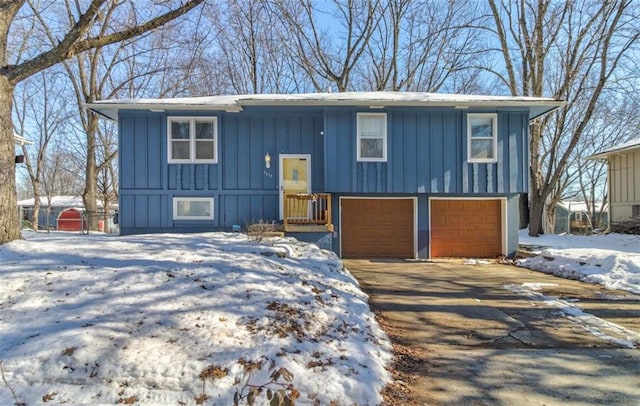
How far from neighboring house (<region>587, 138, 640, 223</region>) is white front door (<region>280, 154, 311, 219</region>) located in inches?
520

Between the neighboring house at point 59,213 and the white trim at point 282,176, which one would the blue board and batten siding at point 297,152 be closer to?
the white trim at point 282,176

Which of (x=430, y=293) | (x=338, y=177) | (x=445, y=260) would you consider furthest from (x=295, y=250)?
(x=445, y=260)

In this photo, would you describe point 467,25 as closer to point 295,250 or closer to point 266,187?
point 266,187

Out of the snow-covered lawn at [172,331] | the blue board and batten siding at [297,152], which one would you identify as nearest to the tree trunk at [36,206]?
the blue board and batten siding at [297,152]

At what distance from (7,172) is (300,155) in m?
7.40

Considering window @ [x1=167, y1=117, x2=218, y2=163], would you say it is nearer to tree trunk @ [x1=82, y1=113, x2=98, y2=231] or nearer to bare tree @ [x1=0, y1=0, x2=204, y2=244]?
bare tree @ [x1=0, y1=0, x2=204, y2=244]

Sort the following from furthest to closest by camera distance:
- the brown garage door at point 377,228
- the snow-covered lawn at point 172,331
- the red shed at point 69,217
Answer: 1. the red shed at point 69,217
2. the brown garage door at point 377,228
3. the snow-covered lawn at point 172,331

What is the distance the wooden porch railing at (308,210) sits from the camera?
36.7 feet

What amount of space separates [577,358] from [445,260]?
26.7 feet

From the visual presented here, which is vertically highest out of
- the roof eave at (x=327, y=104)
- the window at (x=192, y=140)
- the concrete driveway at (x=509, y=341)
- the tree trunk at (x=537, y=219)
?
the roof eave at (x=327, y=104)

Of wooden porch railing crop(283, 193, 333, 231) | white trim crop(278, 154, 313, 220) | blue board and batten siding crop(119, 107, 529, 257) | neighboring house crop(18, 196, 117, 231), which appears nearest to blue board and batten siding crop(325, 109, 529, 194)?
blue board and batten siding crop(119, 107, 529, 257)

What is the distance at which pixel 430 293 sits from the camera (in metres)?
7.35

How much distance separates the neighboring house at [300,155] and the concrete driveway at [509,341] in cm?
A: 441

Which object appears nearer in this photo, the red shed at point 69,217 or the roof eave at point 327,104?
the roof eave at point 327,104
